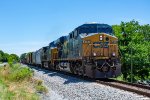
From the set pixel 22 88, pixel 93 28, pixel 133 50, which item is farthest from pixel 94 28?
pixel 133 50

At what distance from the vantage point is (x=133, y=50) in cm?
4875

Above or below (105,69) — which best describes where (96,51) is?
above

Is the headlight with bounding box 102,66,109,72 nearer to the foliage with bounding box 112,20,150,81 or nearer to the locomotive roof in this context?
the locomotive roof

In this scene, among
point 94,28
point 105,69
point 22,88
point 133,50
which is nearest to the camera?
point 22,88

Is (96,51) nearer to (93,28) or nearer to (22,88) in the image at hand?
(93,28)

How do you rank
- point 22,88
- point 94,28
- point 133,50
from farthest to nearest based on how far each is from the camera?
point 133,50, point 94,28, point 22,88

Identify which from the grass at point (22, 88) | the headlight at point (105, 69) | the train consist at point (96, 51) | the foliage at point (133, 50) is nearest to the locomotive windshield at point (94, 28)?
the train consist at point (96, 51)

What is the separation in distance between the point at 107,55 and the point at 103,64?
963 millimetres

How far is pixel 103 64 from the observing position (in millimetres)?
22688

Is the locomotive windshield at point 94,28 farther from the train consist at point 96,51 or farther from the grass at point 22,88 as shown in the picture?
the grass at point 22,88

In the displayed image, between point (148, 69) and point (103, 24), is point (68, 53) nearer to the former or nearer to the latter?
point (103, 24)

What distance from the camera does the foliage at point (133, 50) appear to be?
4769 cm

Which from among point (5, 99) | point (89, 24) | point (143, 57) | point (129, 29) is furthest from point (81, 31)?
point (129, 29)

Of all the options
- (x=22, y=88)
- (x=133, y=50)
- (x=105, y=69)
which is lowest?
(x=22, y=88)
